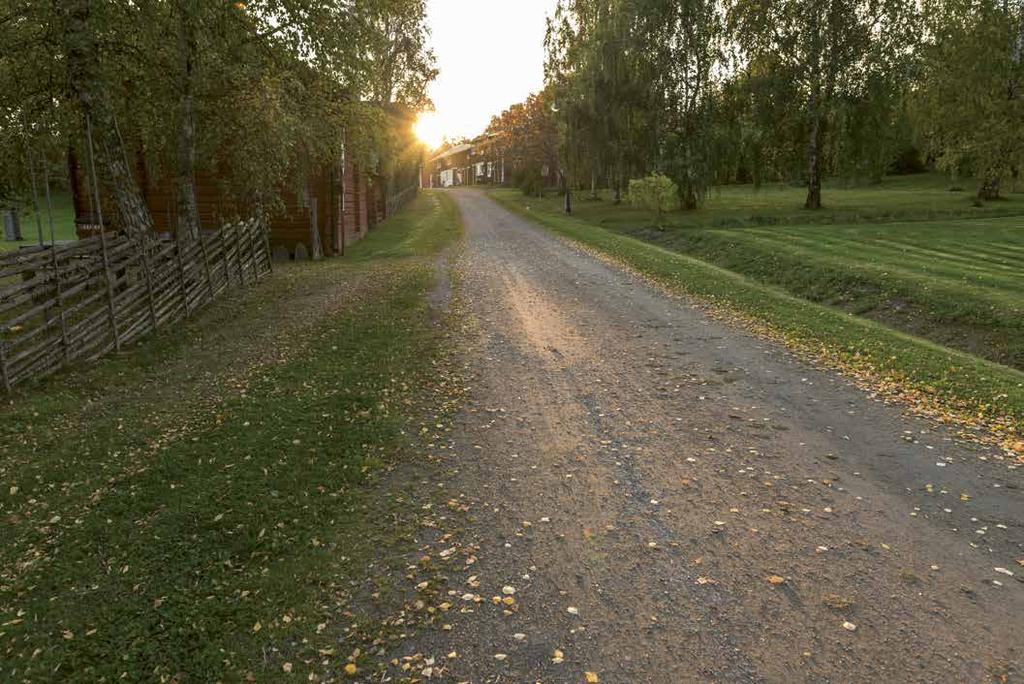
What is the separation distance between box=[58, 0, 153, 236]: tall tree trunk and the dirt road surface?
28.8ft

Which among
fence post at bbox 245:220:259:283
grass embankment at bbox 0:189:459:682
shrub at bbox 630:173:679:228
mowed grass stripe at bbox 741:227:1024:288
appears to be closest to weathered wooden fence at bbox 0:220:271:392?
grass embankment at bbox 0:189:459:682

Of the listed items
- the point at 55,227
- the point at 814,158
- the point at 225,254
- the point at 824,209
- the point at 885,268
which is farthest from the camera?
the point at 55,227

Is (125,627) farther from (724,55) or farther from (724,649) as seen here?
(724,55)

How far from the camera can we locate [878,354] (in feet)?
35.3

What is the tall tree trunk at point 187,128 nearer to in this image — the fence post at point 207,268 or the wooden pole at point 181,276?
the fence post at point 207,268

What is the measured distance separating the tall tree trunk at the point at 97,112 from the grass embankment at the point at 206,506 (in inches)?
141

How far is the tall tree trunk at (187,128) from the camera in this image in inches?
525

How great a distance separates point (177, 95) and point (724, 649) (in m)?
15.5

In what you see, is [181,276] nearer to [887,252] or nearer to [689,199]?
[887,252]

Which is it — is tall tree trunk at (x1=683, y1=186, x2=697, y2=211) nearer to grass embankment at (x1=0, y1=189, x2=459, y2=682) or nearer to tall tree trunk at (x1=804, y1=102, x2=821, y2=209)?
tall tree trunk at (x1=804, y1=102, x2=821, y2=209)

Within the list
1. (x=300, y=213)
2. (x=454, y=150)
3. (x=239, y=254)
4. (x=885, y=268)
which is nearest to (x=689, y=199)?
(x=885, y=268)

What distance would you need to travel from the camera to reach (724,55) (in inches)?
1379

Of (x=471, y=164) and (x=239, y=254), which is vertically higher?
(x=471, y=164)

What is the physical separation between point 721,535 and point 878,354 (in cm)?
680
